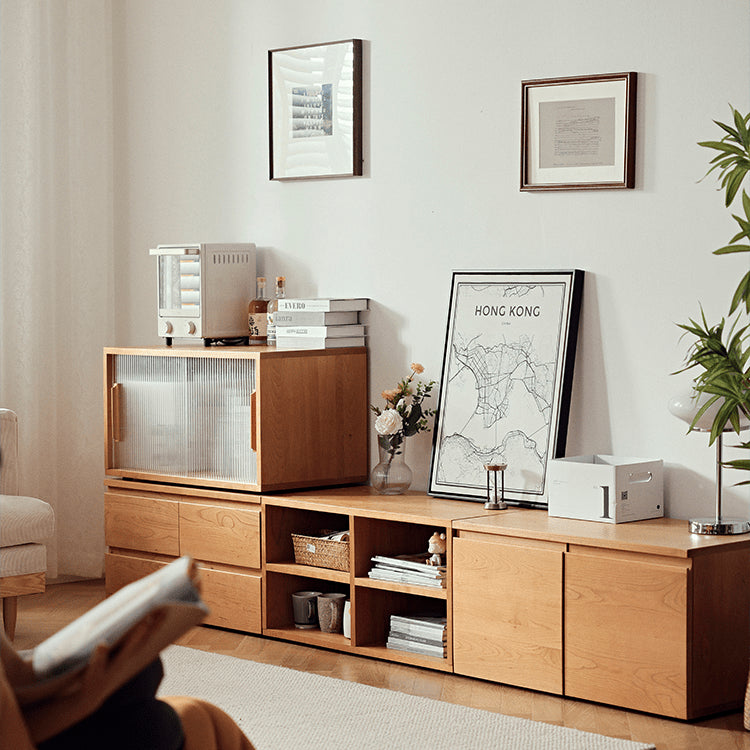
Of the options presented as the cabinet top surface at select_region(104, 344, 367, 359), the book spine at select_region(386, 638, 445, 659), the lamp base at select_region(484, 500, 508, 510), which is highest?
the cabinet top surface at select_region(104, 344, 367, 359)

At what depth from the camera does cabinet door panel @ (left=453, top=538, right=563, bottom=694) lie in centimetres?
360

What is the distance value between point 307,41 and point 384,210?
75cm

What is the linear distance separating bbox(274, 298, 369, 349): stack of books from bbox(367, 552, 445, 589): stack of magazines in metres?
0.84

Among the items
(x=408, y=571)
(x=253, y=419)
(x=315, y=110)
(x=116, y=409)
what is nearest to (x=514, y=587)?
(x=408, y=571)

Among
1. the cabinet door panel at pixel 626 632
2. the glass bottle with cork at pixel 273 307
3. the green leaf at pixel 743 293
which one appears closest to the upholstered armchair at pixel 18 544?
the glass bottle with cork at pixel 273 307

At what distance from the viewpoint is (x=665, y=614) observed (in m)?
3.36

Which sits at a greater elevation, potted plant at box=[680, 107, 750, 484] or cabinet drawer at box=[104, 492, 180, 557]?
potted plant at box=[680, 107, 750, 484]

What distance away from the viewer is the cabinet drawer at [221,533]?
14.4 ft

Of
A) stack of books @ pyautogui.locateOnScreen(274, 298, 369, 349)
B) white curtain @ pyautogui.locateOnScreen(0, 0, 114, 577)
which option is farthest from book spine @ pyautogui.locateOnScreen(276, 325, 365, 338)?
white curtain @ pyautogui.locateOnScreen(0, 0, 114, 577)

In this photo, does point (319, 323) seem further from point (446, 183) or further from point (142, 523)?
point (142, 523)

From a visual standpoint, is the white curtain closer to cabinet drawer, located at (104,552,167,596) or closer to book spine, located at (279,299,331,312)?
cabinet drawer, located at (104,552,167,596)

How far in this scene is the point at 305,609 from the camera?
14.3 ft

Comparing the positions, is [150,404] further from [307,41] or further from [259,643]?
[307,41]

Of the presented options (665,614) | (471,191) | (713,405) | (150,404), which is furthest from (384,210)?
(665,614)
